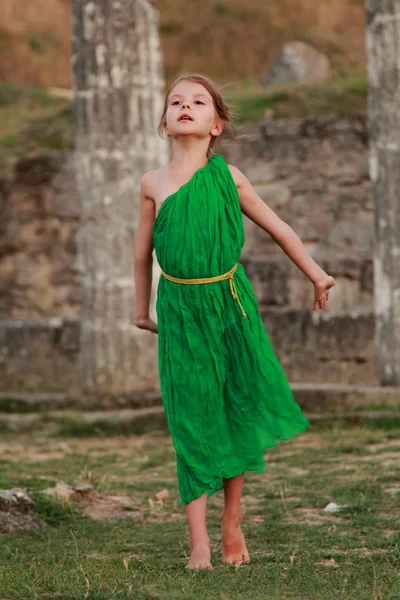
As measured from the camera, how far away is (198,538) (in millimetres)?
4543

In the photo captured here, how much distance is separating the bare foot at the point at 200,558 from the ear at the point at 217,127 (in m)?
1.62

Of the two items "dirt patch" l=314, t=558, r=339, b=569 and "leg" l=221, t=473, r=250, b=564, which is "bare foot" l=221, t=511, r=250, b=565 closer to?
"leg" l=221, t=473, r=250, b=564

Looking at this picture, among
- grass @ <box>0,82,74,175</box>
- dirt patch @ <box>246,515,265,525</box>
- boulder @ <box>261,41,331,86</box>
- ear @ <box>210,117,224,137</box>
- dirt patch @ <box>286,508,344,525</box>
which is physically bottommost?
dirt patch @ <box>246,515,265,525</box>

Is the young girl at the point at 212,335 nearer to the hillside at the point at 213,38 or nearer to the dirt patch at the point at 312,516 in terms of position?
the dirt patch at the point at 312,516

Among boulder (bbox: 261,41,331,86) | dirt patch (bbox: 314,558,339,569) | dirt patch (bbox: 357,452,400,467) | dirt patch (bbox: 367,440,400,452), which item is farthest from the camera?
boulder (bbox: 261,41,331,86)

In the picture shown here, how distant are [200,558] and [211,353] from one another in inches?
30.5

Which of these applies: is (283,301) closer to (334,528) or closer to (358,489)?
(358,489)

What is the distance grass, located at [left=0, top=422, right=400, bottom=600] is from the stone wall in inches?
108

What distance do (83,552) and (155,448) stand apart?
3150 millimetres

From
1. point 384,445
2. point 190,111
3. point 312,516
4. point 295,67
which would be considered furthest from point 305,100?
point 190,111

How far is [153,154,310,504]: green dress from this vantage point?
4652 millimetres

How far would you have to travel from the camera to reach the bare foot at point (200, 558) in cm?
449

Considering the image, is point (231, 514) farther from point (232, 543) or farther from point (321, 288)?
point (321, 288)

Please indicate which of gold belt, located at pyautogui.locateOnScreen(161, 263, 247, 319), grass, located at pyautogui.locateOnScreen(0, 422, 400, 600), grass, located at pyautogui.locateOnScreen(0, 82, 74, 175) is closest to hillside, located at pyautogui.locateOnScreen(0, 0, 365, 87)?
grass, located at pyautogui.locateOnScreen(0, 82, 74, 175)
